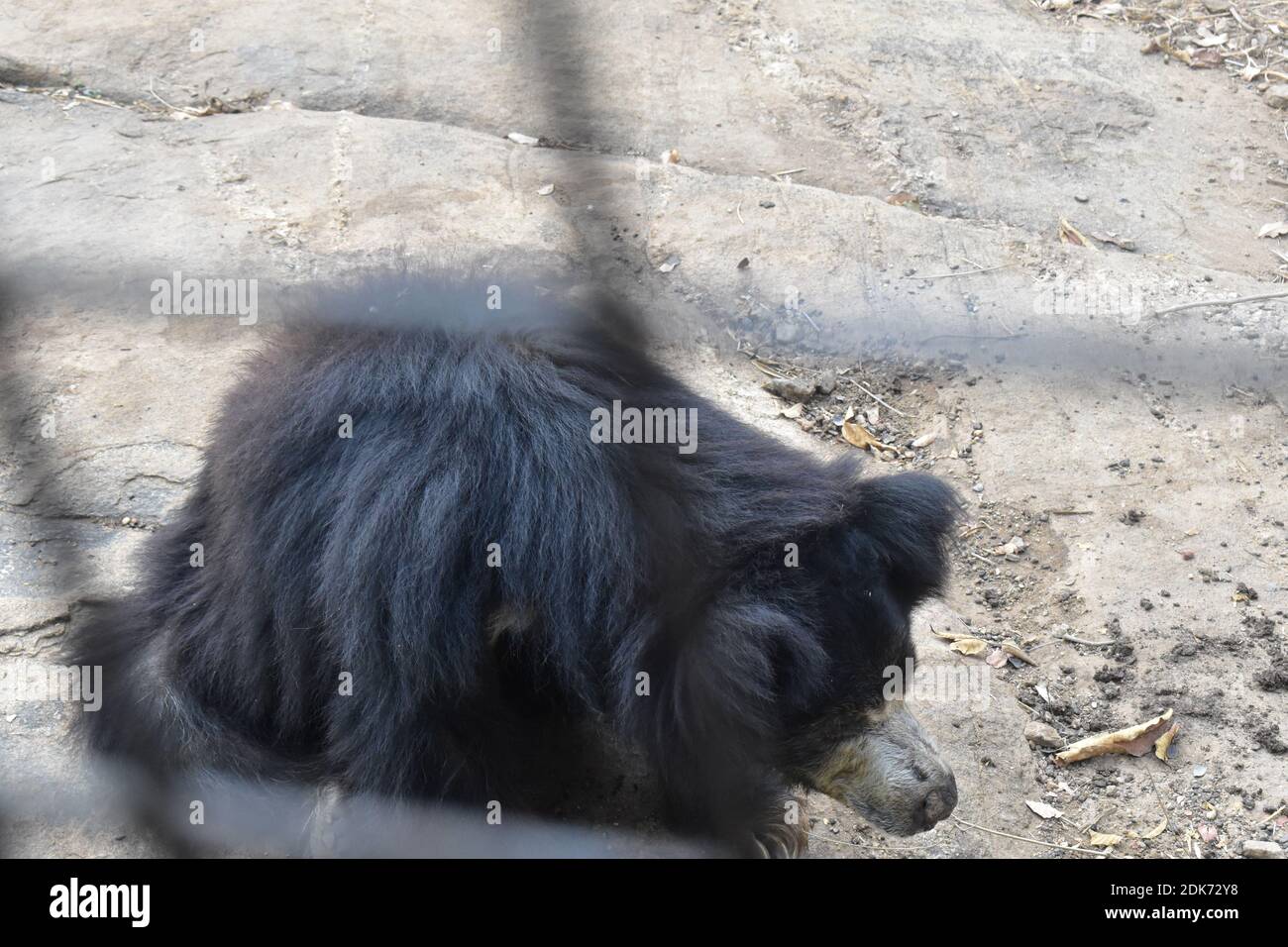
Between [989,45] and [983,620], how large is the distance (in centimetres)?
396

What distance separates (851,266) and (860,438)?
2.65 ft

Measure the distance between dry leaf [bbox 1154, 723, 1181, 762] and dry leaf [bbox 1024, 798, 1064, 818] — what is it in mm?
318

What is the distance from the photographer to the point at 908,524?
265cm

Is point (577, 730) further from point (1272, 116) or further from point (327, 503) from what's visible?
point (1272, 116)

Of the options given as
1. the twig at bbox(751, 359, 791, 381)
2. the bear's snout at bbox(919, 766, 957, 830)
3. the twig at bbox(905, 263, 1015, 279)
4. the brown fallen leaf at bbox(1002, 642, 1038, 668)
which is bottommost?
the brown fallen leaf at bbox(1002, 642, 1038, 668)

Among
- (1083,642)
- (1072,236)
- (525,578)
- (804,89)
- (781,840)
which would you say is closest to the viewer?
(525,578)

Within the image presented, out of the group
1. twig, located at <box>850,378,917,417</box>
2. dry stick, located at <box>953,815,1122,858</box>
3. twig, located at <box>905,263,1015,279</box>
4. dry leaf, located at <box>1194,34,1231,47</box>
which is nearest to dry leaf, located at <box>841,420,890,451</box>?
twig, located at <box>850,378,917,417</box>

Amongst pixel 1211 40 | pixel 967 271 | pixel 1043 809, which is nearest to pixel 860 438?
pixel 967 271

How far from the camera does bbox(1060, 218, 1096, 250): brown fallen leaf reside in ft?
17.2

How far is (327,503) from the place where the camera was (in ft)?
8.25

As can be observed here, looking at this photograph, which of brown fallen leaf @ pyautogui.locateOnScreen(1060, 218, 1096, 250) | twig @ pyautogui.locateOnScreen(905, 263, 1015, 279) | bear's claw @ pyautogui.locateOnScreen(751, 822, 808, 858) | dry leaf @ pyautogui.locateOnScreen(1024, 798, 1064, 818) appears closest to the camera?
bear's claw @ pyautogui.locateOnScreen(751, 822, 808, 858)

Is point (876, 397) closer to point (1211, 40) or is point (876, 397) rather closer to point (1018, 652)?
point (1018, 652)

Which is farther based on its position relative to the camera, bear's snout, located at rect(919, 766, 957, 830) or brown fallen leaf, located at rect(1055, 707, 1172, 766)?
brown fallen leaf, located at rect(1055, 707, 1172, 766)

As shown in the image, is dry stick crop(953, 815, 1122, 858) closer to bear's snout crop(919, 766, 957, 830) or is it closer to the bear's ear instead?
bear's snout crop(919, 766, 957, 830)
